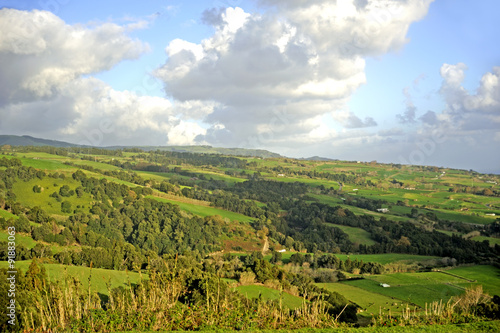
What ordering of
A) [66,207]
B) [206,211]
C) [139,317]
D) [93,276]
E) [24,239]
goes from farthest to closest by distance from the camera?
[206,211] < [66,207] < [24,239] < [93,276] < [139,317]

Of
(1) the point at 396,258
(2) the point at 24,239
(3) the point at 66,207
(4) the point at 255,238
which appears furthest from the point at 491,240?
(3) the point at 66,207

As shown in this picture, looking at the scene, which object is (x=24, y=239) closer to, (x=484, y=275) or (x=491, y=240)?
(x=484, y=275)

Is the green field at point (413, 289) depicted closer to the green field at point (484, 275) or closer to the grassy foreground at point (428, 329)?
the green field at point (484, 275)

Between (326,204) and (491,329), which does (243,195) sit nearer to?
(326,204)

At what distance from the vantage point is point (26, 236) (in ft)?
157

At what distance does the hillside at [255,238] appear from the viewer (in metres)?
18.9

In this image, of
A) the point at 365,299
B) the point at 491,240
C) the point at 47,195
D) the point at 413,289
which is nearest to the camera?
the point at 365,299

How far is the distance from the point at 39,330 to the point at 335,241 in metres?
74.9

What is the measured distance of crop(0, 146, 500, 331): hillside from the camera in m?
18.9

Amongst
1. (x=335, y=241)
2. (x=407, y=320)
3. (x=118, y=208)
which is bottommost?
(x=335, y=241)

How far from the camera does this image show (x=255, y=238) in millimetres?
77875

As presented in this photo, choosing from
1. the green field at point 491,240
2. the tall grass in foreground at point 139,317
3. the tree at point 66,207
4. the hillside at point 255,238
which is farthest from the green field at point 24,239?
the green field at point 491,240

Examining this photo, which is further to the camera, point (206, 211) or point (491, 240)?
point (206, 211)

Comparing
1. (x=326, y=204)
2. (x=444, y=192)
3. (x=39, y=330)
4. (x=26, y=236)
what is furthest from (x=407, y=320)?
(x=444, y=192)
